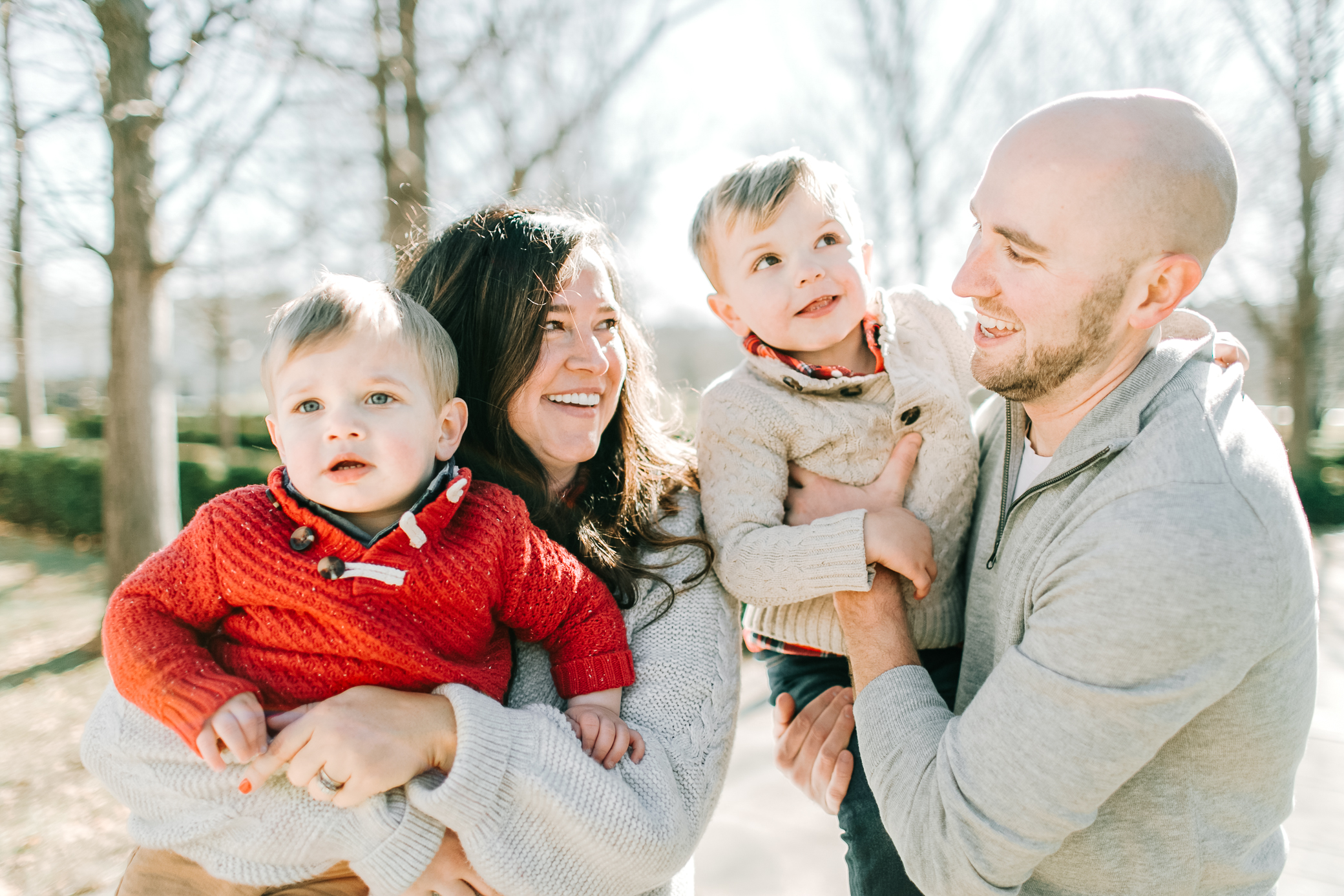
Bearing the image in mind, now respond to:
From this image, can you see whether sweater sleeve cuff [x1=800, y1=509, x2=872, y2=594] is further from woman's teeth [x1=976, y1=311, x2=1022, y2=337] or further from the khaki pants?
the khaki pants

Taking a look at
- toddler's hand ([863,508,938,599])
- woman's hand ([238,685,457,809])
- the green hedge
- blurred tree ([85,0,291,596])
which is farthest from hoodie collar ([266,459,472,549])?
the green hedge

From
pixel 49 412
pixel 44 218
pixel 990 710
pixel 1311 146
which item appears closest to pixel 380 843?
pixel 990 710

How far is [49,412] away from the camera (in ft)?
94.2

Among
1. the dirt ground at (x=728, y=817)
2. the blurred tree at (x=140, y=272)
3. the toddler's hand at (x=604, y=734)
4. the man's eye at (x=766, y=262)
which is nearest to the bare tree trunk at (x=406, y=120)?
the blurred tree at (x=140, y=272)

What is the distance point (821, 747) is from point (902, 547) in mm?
674

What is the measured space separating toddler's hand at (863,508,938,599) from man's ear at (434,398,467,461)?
1.01 metres

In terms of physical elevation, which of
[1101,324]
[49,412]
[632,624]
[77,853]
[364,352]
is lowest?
[49,412]

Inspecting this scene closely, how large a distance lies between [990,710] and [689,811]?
68 centimetres

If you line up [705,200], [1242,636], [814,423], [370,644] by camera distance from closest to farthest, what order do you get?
[1242,636] → [370,644] → [814,423] → [705,200]

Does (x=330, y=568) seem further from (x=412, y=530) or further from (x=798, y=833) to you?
(x=798, y=833)

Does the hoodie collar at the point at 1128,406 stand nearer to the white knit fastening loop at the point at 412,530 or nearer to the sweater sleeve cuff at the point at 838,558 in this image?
the sweater sleeve cuff at the point at 838,558

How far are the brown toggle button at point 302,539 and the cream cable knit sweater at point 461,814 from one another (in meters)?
0.41

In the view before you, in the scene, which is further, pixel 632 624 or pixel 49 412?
pixel 49 412

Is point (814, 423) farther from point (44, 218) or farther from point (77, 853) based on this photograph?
point (44, 218)
